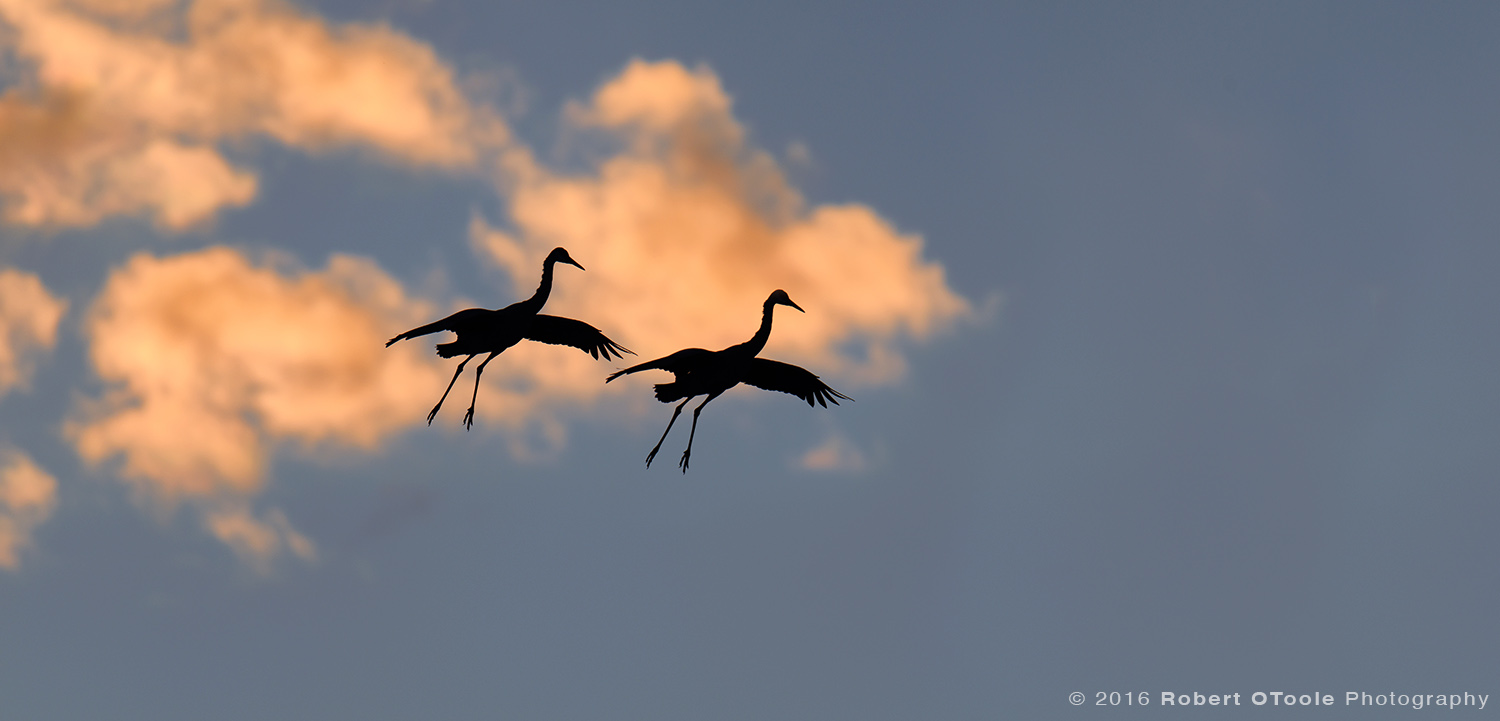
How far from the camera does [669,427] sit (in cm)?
2736

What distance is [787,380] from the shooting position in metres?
28.8

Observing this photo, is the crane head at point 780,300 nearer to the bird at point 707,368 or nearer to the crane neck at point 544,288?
the bird at point 707,368

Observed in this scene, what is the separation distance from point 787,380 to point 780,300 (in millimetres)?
2364

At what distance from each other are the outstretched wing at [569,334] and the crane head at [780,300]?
424cm

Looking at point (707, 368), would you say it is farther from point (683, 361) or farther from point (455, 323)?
point (455, 323)

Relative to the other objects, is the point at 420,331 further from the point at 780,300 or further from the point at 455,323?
the point at 780,300

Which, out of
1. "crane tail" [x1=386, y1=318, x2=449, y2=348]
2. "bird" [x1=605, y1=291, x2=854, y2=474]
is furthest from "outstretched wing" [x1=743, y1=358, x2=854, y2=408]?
"crane tail" [x1=386, y1=318, x2=449, y2=348]

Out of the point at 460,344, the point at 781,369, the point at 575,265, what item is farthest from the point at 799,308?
the point at 460,344

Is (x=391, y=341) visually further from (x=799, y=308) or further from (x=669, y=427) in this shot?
(x=799, y=308)

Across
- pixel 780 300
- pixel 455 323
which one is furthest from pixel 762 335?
pixel 455 323

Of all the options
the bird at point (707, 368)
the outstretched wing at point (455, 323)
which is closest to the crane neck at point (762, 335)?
the bird at point (707, 368)

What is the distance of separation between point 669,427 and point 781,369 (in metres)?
2.72

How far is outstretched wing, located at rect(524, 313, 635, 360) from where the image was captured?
28.6m

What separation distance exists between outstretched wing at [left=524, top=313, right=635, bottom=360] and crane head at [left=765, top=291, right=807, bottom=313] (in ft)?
13.9
